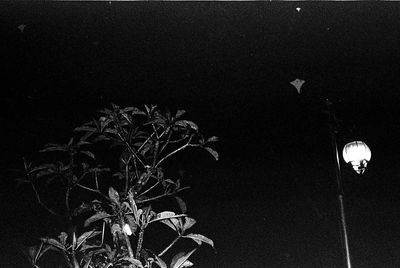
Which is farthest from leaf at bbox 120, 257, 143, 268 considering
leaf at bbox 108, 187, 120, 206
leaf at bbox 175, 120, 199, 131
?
leaf at bbox 175, 120, 199, 131

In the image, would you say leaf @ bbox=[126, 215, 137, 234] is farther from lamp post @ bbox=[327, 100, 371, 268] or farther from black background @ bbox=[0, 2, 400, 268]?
lamp post @ bbox=[327, 100, 371, 268]

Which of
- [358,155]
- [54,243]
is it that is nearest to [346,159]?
[358,155]

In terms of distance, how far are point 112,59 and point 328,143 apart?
194 cm

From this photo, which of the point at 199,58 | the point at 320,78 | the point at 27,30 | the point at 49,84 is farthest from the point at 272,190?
the point at 27,30

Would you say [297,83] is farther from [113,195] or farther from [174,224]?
[113,195]

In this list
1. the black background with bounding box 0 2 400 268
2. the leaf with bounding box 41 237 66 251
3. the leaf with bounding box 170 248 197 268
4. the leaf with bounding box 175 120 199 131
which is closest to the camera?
the leaf with bounding box 41 237 66 251

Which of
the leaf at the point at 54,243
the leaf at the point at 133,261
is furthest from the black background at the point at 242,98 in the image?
the leaf at the point at 133,261

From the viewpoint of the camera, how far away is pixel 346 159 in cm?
341

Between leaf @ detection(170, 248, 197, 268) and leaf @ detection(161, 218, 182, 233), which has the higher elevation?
leaf @ detection(161, 218, 182, 233)

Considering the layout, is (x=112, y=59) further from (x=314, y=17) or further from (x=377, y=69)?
(x=377, y=69)

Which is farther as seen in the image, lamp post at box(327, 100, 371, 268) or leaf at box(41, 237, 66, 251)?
lamp post at box(327, 100, 371, 268)

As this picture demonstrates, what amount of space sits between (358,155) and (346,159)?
0.10 m

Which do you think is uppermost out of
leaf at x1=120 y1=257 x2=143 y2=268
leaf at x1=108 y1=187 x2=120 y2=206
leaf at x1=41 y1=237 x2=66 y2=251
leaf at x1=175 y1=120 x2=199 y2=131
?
leaf at x1=175 y1=120 x2=199 y2=131

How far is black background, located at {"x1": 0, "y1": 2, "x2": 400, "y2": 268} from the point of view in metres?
2.82
